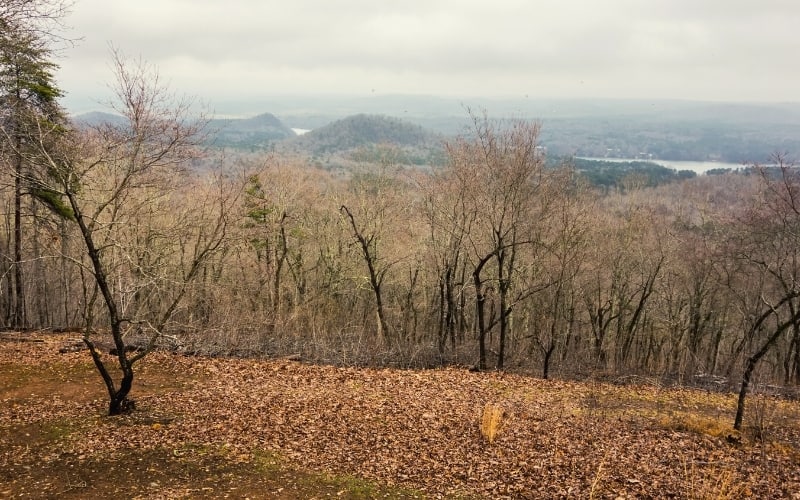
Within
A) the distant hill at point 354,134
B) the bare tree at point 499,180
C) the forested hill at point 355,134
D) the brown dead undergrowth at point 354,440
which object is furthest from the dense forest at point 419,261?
the forested hill at point 355,134

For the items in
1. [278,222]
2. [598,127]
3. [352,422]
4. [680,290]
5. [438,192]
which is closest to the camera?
[352,422]

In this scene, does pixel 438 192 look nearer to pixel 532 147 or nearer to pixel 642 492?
pixel 532 147

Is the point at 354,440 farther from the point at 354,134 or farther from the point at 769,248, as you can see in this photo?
the point at 354,134

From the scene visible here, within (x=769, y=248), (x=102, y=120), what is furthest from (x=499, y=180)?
(x=769, y=248)

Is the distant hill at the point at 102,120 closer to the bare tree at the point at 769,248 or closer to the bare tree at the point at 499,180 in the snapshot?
the bare tree at the point at 499,180

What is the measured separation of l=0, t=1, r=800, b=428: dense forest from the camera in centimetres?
1698

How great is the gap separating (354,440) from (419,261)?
16.6 m

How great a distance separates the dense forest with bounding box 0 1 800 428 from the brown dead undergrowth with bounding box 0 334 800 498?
11.0 ft

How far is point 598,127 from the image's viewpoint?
166125 mm

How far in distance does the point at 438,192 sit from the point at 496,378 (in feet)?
28.8

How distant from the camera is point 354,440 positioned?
10055 mm

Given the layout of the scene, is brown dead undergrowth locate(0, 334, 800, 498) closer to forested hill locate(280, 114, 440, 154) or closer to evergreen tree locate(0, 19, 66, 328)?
evergreen tree locate(0, 19, 66, 328)

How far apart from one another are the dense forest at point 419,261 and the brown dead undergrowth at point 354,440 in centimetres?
336

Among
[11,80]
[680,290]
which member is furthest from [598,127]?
[11,80]
